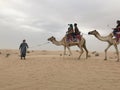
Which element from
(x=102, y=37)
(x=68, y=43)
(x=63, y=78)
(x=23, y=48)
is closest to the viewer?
(x=63, y=78)

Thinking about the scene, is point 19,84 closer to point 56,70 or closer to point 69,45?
point 56,70

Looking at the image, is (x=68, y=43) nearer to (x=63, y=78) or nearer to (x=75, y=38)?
(x=75, y=38)

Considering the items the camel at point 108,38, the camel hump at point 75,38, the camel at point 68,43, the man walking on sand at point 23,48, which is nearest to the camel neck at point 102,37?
the camel at point 108,38

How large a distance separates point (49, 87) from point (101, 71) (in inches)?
216

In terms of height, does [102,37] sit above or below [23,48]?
above

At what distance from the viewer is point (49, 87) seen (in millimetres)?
15156

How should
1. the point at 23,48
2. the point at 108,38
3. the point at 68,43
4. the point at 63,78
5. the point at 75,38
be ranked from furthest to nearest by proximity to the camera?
the point at 23,48 < the point at 68,43 < the point at 75,38 < the point at 108,38 < the point at 63,78

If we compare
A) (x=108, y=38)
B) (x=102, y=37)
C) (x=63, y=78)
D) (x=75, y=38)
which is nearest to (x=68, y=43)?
(x=75, y=38)

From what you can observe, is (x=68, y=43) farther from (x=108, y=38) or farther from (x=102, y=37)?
(x=108, y=38)

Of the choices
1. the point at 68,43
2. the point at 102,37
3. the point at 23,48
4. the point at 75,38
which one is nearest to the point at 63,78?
the point at 75,38

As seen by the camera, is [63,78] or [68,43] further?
[68,43]

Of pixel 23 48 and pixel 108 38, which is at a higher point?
pixel 108 38

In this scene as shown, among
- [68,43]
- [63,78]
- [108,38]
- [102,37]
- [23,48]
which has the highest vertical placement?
[102,37]

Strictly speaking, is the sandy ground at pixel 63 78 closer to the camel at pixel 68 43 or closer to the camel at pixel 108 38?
the camel at pixel 108 38
